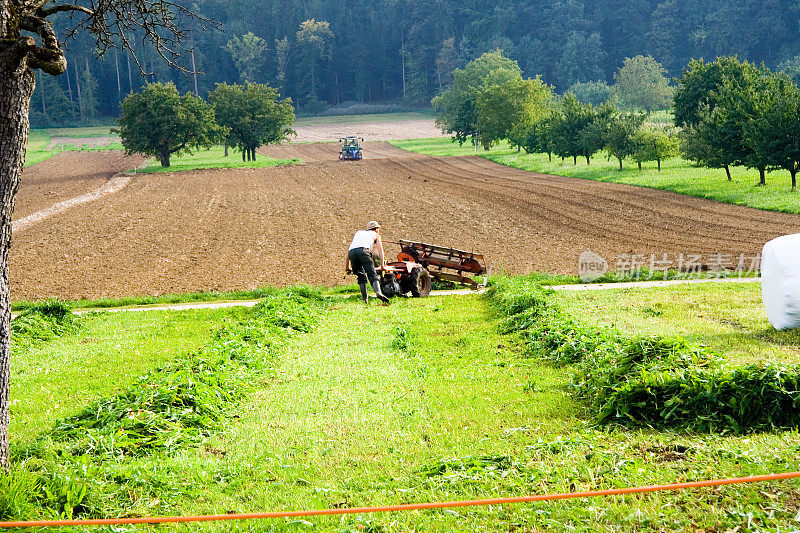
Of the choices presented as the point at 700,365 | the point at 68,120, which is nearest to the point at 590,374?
the point at 700,365

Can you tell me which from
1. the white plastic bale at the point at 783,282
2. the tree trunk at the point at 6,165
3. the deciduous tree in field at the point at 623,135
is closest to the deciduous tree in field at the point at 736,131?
the deciduous tree in field at the point at 623,135

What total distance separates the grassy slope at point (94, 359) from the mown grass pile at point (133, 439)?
3.11ft

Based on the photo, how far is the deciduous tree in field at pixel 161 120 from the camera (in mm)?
64625

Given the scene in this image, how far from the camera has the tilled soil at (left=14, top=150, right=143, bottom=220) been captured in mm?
45931

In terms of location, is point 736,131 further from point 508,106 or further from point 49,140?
point 49,140

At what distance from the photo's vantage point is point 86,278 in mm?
22750

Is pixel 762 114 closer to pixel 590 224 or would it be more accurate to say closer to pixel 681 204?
→ pixel 681 204

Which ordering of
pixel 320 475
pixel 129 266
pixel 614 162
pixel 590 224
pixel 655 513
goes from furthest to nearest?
pixel 614 162
pixel 590 224
pixel 129 266
pixel 320 475
pixel 655 513

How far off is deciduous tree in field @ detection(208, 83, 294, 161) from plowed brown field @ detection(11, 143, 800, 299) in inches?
981

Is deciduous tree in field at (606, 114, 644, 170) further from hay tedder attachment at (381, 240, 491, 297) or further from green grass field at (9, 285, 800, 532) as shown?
green grass field at (9, 285, 800, 532)

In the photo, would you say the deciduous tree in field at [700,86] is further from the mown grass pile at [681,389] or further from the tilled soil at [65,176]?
the mown grass pile at [681,389]

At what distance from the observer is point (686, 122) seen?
5416 cm

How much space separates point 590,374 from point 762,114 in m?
30.0

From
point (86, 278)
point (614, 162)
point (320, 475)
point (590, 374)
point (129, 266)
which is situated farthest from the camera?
point (614, 162)
